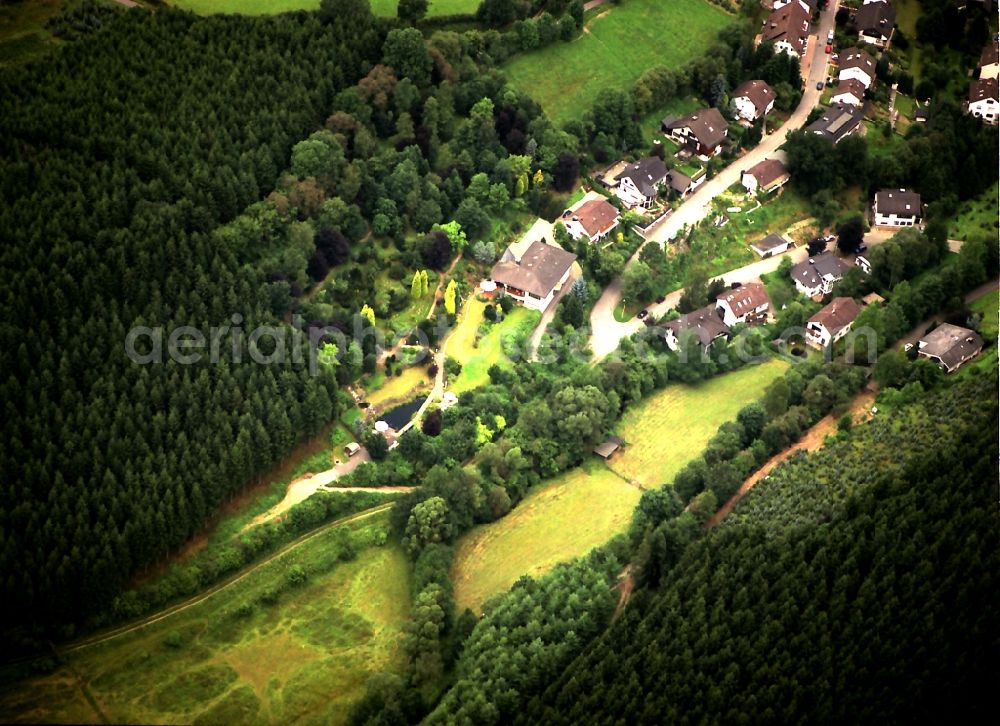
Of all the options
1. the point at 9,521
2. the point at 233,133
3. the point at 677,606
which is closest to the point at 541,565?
the point at 677,606

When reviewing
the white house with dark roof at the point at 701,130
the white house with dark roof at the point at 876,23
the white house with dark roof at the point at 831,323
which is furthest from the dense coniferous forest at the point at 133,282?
the white house with dark roof at the point at 876,23

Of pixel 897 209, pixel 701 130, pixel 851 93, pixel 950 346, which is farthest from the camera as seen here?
pixel 851 93

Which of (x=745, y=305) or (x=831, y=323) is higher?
(x=831, y=323)

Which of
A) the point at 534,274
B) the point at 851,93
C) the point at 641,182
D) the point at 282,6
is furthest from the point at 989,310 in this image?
the point at 282,6

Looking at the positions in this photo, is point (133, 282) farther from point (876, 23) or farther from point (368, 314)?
point (876, 23)

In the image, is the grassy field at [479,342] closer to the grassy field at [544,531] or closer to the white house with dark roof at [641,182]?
the grassy field at [544,531]

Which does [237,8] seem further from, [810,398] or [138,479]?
[810,398]
